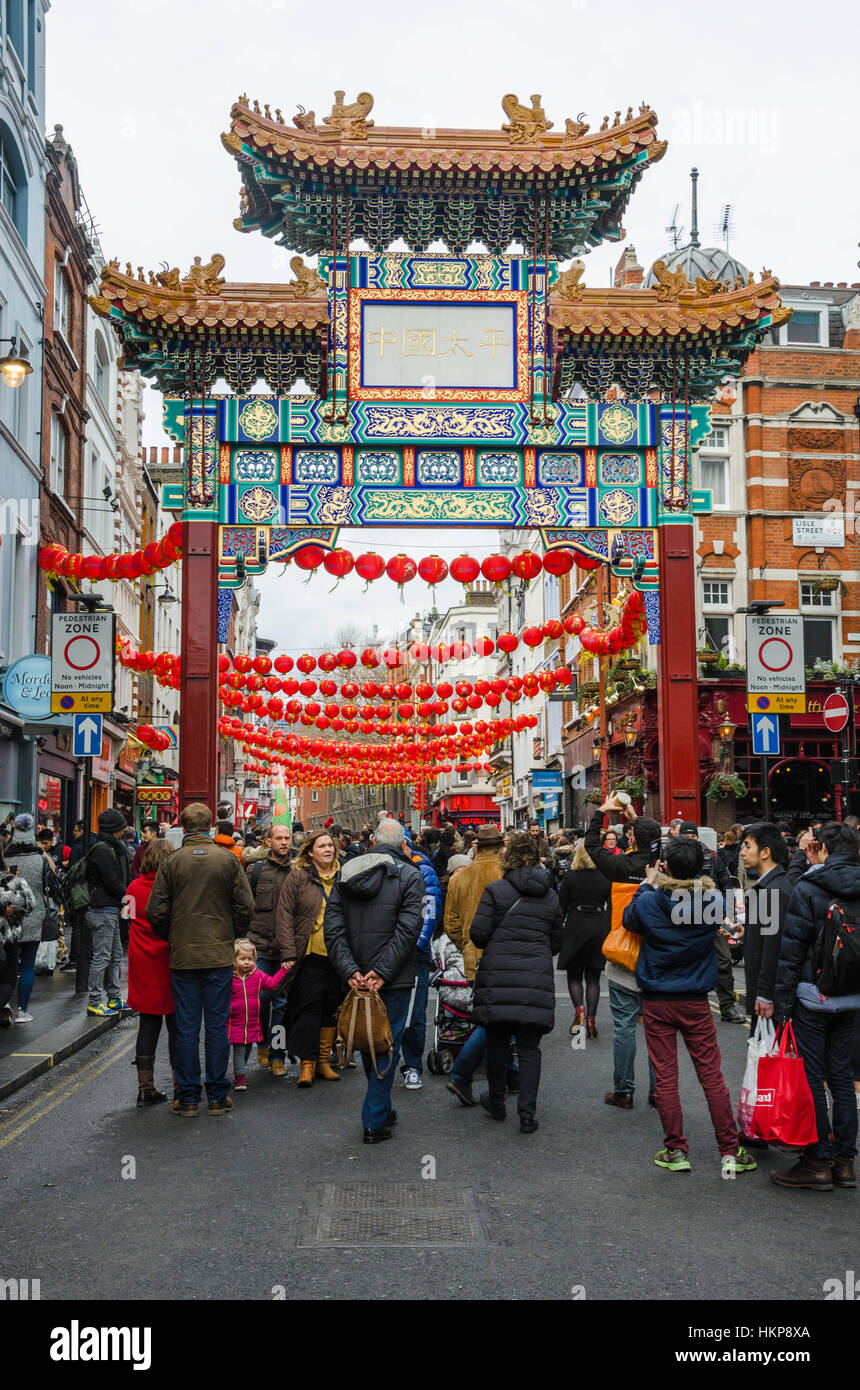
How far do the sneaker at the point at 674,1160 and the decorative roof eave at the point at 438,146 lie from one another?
45.0 ft

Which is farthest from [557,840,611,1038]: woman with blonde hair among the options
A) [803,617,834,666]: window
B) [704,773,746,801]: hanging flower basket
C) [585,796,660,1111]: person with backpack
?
[803,617,834,666]: window

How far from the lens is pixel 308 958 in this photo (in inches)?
399

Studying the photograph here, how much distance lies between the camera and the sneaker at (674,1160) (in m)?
7.47

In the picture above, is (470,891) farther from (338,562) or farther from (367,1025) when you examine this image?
(338,562)

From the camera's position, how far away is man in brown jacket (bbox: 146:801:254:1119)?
913cm

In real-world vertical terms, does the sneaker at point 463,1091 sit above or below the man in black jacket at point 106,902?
below

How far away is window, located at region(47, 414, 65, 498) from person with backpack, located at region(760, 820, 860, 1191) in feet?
73.8

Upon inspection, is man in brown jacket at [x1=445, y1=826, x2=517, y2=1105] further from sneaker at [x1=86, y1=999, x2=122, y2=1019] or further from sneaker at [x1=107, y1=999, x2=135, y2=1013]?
sneaker at [x1=107, y1=999, x2=135, y2=1013]

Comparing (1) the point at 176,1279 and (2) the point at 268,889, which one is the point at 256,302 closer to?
(2) the point at 268,889

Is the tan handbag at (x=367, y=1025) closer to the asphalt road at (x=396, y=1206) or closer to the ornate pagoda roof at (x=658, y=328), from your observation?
the asphalt road at (x=396, y=1206)

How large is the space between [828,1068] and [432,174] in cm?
1375

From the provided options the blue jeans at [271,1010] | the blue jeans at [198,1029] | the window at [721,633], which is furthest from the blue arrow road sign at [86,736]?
the window at [721,633]

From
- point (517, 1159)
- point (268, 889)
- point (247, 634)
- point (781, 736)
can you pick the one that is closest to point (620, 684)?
point (781, 736)

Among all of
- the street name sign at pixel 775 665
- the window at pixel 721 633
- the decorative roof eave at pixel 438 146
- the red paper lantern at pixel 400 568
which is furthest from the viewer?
the window at pixel 721 633
